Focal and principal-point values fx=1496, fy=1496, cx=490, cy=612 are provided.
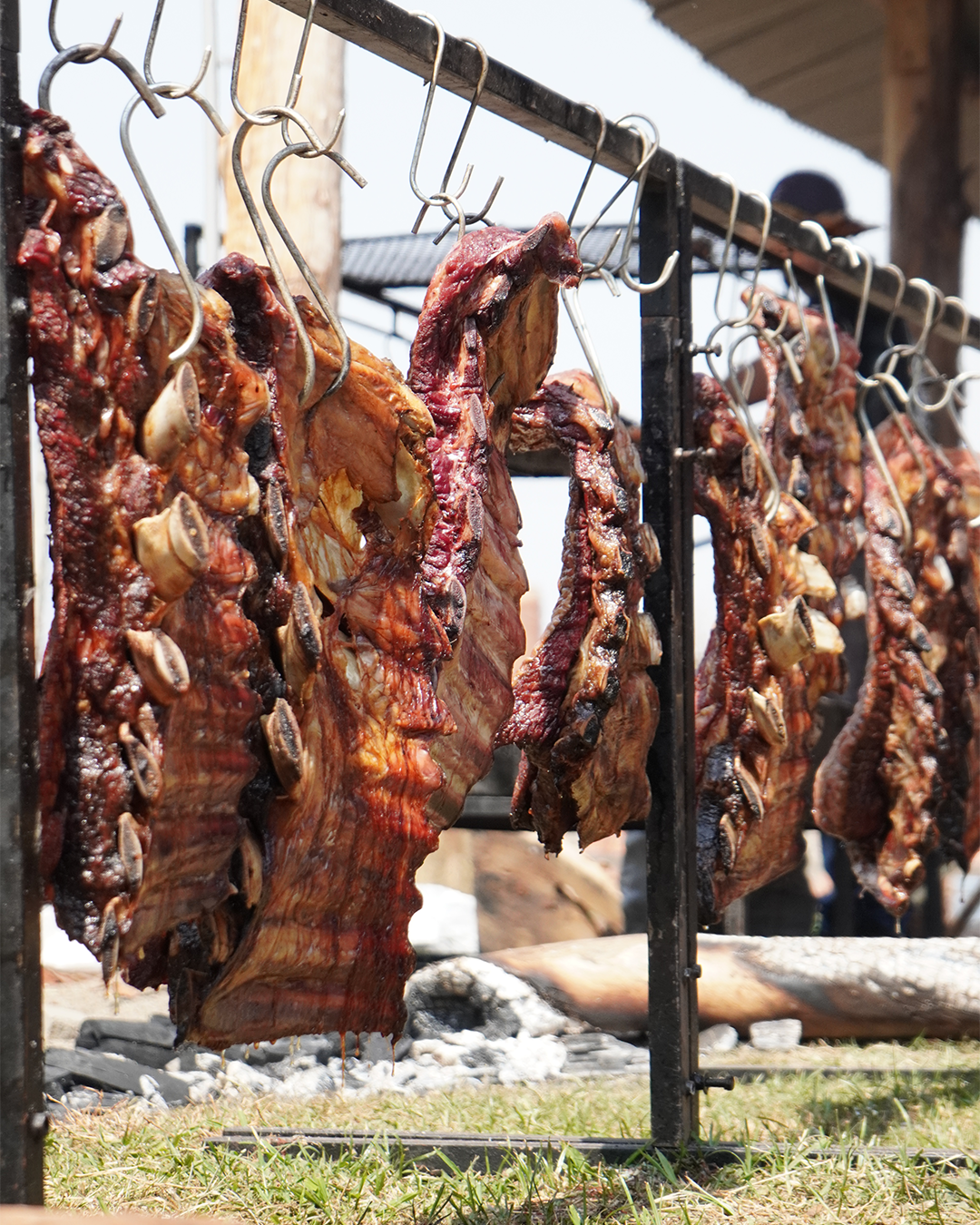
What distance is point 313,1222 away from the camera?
3102mm

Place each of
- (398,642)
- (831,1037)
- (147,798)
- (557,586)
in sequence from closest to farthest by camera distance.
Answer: (147,798) < (398,642) < (557,586) < (831,1037)

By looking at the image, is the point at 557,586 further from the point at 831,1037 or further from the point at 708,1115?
the point at 831,1037

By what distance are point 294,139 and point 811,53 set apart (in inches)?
180

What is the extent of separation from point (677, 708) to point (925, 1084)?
213 cm

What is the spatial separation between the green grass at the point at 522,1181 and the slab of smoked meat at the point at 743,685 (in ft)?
2.26

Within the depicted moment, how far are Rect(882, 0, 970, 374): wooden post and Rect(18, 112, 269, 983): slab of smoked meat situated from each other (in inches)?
257

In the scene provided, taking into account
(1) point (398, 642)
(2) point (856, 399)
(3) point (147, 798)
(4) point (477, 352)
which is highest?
(2) point (856, 399)

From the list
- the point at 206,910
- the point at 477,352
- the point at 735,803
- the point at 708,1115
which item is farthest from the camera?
the point at 708,1115

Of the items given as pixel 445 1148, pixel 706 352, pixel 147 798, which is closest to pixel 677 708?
pixel 706 352

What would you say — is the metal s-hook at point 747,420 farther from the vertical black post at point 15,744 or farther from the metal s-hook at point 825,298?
the vertical black post at point 15,744

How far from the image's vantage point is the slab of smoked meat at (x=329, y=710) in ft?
8.21

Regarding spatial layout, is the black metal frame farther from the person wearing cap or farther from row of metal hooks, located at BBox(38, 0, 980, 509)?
the person wearing cap

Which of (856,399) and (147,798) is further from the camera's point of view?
(856,399)

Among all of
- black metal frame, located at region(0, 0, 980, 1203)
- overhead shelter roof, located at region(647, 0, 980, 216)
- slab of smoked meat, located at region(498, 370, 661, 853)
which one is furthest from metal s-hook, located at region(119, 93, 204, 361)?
overhead shelter roof, located at region(647, 0, 980, 216)
